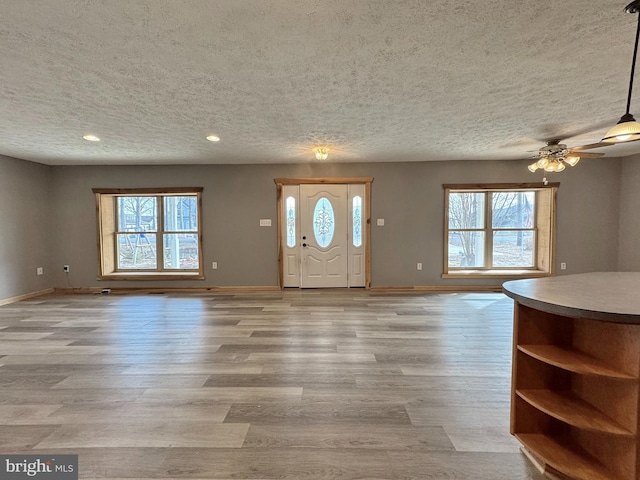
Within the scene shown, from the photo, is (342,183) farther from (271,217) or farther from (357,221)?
(271,217)

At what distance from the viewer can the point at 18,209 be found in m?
5.03

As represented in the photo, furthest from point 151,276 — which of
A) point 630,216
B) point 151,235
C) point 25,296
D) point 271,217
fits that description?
point 630,216

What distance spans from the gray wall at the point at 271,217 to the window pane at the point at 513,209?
378 millimetres

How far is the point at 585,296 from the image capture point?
1470 mm

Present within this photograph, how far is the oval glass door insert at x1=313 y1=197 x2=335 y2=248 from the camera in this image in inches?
223

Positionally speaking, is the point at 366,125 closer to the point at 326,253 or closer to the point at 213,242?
the point at 326,253

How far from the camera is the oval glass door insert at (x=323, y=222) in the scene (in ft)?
18.6

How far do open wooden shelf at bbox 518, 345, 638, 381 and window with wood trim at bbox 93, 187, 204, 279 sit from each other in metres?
5.43

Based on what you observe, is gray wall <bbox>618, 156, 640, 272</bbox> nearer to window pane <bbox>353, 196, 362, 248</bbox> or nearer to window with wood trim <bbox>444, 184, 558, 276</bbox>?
window with wood trim <bbox>444, 184, 558, 276</bbox>

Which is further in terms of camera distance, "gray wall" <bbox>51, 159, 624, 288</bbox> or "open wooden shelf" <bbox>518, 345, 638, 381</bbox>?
"gray wall" <bbox>51, 159, 624, 288</bbox>

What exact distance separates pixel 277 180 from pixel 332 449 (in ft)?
15.1

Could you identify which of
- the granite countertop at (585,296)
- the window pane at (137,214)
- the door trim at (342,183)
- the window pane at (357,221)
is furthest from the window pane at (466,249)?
the window pane at (137,214)

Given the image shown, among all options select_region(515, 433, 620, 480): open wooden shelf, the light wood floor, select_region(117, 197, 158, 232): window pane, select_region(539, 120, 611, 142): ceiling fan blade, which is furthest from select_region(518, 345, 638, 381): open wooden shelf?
select_region(117, 197, 158, 232): window pane

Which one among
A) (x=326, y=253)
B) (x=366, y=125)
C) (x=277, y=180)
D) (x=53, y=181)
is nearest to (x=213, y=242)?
(x=277, y=180)
